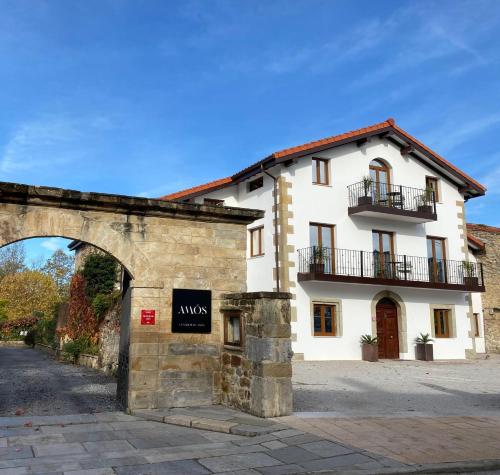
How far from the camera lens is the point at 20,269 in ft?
136

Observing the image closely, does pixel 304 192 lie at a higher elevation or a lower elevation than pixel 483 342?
higher

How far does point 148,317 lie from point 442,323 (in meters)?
15.7

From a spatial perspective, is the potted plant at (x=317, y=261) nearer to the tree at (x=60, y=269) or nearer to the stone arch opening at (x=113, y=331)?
the stone arch opening at (x=113, y=331)

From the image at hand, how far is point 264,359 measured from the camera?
714 centimetres

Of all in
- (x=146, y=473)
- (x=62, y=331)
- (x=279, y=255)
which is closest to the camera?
(x=146, y=473)

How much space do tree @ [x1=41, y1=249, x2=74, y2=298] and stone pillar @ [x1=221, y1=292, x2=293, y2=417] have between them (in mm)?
33931

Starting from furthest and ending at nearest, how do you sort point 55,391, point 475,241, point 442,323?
point 475,241
point 442,323
point 55,391

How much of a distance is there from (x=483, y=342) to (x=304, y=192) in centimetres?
1222

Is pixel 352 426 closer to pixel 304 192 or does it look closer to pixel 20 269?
pixel 304 192

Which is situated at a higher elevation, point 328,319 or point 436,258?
point 436,258

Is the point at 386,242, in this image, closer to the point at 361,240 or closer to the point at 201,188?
the point at 361,240

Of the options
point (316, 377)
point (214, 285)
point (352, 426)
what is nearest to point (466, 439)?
point (352, 426)

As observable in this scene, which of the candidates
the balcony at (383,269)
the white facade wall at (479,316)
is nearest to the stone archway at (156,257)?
the balcony at (383,269)

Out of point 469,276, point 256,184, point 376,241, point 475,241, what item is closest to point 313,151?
point 256,184
